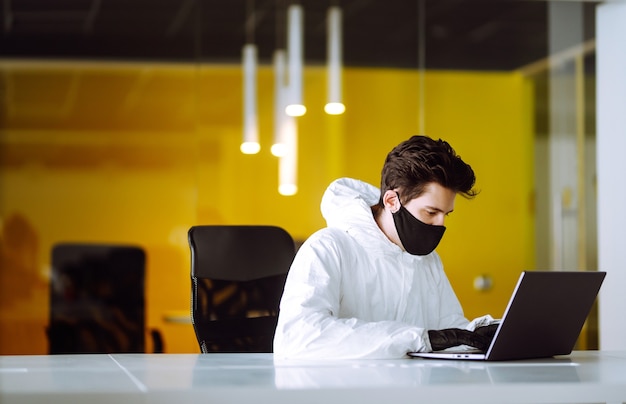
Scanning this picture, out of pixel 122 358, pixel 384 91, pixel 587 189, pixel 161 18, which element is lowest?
pixel 122 358

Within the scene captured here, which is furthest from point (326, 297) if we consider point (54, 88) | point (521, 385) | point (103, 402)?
point (54, 88)

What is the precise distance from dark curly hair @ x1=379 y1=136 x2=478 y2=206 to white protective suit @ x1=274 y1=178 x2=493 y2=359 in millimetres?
137

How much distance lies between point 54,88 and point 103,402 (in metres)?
3.88

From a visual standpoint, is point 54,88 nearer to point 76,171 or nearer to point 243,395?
point 76,171

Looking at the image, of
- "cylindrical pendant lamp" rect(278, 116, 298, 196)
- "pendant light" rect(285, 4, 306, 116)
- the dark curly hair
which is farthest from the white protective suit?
"pendant light" rect(285, 4, 306, 116)

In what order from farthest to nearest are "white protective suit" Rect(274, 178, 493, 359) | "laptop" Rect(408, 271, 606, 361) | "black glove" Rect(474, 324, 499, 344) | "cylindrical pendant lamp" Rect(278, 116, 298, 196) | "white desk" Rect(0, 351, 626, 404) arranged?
"cylindrical pendant lamp" Rect(278, 116, 298, 196)
"black glove" Rect(474, 324, 499, 344)
"white protective suit" Rect(274, 178, 493, 359)
"laptop" Rect(408, 271, 606, 361)
"white desk" Rect(0, 351, 626, 404)

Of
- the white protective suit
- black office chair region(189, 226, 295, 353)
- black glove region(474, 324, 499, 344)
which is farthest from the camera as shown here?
black office chair region(189, 226, 295, 353)

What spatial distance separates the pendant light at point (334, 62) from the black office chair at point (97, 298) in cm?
136

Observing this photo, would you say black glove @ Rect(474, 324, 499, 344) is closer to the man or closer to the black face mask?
the man

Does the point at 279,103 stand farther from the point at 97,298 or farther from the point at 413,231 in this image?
the point at 413,231

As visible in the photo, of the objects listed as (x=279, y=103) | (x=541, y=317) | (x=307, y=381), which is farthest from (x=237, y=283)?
(x=279, y=103)

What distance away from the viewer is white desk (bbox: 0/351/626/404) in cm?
183

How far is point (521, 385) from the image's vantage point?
194 centimetres

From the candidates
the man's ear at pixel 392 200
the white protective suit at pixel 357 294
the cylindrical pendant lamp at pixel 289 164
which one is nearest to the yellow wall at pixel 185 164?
the cylindrical pendant lamp at pixel 289 164
